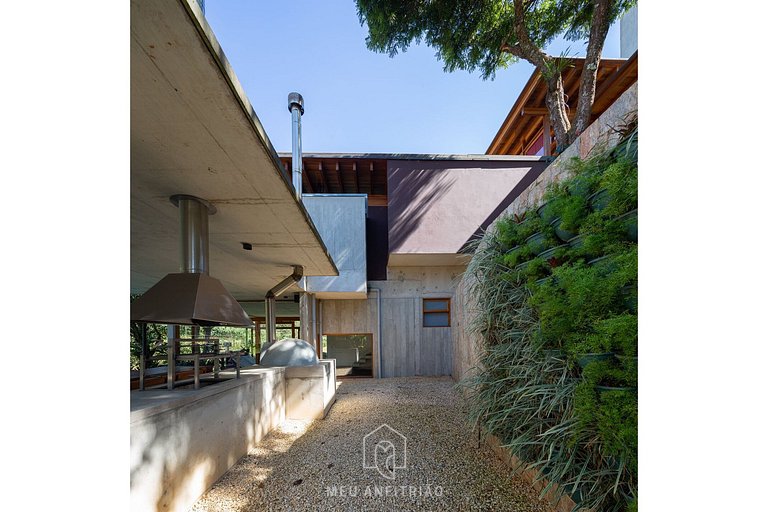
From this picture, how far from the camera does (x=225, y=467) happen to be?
3.00 m

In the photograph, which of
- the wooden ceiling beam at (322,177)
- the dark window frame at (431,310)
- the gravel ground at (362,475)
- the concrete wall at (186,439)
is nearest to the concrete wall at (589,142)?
the gravel ground at (362,475)

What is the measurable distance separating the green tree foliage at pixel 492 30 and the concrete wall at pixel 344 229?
11.4 ft

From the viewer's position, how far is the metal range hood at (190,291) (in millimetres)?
2906

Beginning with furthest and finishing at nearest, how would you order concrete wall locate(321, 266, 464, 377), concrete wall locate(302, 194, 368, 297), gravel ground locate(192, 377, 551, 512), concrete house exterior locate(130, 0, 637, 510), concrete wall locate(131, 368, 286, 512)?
concrete wall locate(321, 266, 464, 377), concrete wall locate(302, 194, 368, 297), gravel ground locate(192, 377, 551, 512), concrete wall locate(131, 368, 286, 512), concrete house exterior locate(130, 0, 637, 510)

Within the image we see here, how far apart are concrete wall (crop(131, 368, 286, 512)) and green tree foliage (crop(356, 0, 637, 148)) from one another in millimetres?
6472

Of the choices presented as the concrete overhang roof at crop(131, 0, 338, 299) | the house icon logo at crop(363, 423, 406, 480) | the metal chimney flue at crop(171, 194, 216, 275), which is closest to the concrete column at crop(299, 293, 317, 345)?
the concrete overhang roof at crop(131, 0, 338, 299)

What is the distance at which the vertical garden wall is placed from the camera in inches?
52.9

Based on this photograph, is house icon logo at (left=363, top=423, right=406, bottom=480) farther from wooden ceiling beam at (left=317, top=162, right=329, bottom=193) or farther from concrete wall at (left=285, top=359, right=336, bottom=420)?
wooden ceiling beam at (left=317, top=162, right=329, bottom=193)

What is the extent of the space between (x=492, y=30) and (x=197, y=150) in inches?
260
